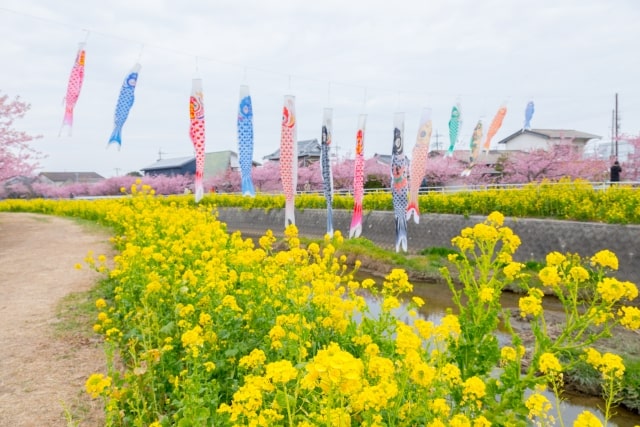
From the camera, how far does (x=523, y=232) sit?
9.98 meters

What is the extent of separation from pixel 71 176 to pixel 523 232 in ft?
155

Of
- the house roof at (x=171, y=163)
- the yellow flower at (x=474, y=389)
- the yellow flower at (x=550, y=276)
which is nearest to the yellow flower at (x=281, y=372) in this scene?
the yellow flower at (x=474, y=389)

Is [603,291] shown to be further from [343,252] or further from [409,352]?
[343,252]

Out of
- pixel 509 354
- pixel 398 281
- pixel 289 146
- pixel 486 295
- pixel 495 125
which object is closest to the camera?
pixel 509 354

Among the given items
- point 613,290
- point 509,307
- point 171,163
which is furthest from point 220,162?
point 613,290

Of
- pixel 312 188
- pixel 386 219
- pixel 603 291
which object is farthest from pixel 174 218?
pixel 312 188

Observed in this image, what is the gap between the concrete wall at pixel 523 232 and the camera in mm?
8352

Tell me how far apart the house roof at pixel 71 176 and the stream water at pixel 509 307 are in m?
43.4

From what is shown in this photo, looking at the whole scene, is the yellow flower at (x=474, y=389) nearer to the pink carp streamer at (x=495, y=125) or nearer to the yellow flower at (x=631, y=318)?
the yellow flower at (x=631, y=318)

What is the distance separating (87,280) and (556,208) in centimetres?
945

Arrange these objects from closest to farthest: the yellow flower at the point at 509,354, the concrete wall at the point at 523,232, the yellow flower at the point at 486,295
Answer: the yellow flower at the point at 509,354
the yellow flower at the point at 486,295
the concrete wall at the point at 523,232

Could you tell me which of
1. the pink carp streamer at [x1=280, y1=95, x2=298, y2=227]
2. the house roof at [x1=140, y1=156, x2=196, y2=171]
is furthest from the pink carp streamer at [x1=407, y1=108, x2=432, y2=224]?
the house roof at [x1=140, y1=156, x2=196, y2=171]

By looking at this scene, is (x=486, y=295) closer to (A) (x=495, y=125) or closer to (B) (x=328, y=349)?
(B) (x=328, y=349)

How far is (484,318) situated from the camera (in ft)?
7.47
